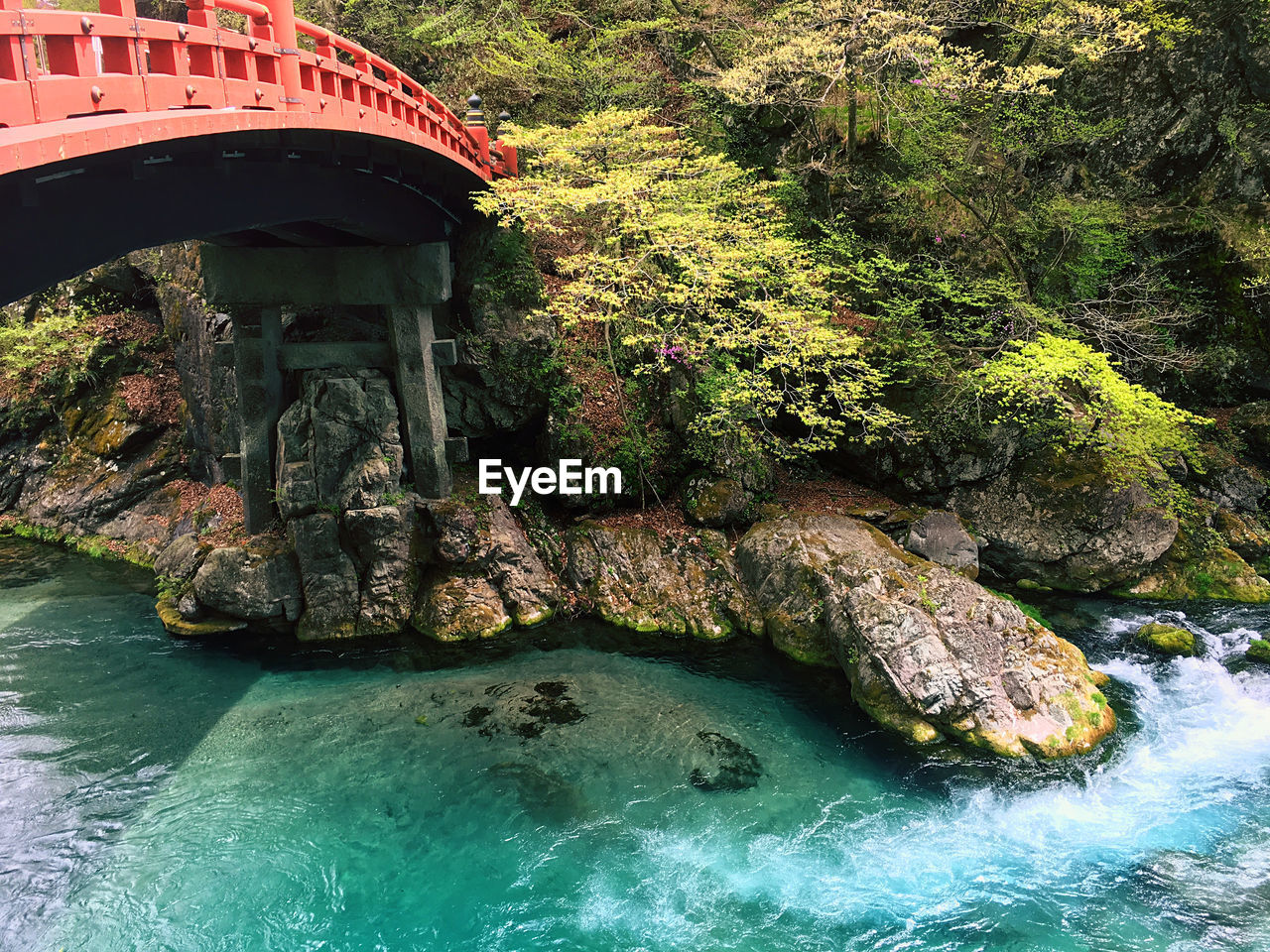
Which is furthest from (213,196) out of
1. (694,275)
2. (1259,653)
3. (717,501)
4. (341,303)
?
(1259,653)

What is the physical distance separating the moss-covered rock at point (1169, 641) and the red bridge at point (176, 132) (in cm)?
1374

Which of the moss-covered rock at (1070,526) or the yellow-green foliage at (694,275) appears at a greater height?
the yellow-green foliage at (694,275)

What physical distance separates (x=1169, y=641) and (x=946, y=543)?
12.0ft

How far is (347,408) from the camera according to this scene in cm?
1254

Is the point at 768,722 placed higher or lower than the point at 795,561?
lower

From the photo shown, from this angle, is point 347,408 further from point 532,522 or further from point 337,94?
point 337,94

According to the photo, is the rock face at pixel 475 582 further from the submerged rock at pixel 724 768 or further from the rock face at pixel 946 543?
the rock face at pixel 946 543

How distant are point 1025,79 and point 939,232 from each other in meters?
3.11

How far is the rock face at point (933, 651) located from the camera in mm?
9703

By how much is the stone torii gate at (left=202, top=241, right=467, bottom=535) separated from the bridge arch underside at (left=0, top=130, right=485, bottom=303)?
392 millimetres

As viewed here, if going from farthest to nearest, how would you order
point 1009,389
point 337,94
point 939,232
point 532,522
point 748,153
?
point 748,153 → point 939,232 → point 532,522 → point 1009,389 → point 337,94

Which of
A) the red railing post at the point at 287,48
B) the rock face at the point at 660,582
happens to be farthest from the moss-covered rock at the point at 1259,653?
the red railing post at the point at 287,48

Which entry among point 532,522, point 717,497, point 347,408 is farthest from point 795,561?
point 347,408

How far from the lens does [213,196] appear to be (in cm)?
755
